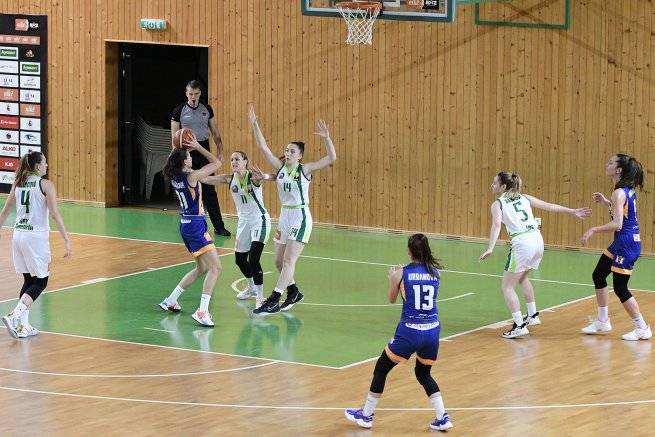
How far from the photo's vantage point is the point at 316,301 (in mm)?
14758

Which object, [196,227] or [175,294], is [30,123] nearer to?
[175,294]

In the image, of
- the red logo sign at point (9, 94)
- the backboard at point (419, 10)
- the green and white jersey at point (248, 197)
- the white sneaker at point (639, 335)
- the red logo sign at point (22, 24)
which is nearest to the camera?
the white sneaker at point (639, 335)

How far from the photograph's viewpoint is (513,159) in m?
18.9

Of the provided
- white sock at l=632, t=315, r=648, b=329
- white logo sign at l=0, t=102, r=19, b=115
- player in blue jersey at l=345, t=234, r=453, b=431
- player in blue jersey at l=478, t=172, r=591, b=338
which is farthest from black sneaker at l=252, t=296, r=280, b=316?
white logo sign at l=0, t=102, r=19, b=115

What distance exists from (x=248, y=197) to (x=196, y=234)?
1.02 m

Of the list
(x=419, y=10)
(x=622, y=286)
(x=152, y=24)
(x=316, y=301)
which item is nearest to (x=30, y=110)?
(x=152, y=24)

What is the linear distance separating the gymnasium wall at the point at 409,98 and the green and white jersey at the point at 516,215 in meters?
5.37

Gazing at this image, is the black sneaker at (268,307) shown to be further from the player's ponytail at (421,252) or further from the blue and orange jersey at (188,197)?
the player's ponytail at (421,252)

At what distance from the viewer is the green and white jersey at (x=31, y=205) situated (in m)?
12.6

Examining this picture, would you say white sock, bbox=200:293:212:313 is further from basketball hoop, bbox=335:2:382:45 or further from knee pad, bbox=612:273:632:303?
basketball hoop, bbox=335:2:382:45

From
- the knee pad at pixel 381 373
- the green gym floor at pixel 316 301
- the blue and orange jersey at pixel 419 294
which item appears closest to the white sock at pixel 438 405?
the knee pad at pixel 381 373

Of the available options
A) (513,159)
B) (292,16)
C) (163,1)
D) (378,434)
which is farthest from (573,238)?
(378,434)

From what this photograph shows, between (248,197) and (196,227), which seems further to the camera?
(248,197)

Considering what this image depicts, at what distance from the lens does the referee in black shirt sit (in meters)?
18.2
